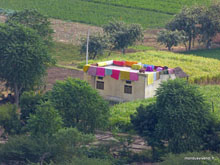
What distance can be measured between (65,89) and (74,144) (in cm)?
462

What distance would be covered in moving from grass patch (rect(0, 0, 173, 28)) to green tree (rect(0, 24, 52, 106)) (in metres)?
35.3

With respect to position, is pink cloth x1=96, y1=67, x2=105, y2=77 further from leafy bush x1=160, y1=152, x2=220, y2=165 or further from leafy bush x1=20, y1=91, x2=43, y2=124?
leafy bush x1=160, y1=152, x2=220, y2=165

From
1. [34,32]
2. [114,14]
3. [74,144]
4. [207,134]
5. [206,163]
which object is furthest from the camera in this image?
[114,14]

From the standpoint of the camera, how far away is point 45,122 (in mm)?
27172

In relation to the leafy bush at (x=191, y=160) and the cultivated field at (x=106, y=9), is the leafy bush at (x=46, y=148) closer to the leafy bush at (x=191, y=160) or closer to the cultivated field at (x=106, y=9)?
the leafy bush at (x=191, y=160)

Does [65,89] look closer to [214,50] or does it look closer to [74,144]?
[74,144]

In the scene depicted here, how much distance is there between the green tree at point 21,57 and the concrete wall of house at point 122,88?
478 cm

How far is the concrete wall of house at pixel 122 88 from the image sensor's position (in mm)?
40156

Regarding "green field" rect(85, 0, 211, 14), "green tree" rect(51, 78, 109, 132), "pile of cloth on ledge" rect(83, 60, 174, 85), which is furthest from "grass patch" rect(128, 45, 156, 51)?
"green tree" rect(51, 78, 109, 132)

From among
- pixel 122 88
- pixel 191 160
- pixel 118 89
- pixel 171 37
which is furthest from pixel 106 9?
pixel 191 160

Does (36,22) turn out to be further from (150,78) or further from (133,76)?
(150,78)

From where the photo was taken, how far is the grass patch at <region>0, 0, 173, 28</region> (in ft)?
251

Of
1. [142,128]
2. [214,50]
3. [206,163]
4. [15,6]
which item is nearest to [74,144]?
[142,128]

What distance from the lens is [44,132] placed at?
27.0 metres
